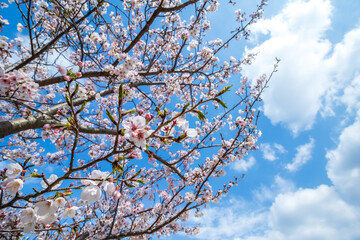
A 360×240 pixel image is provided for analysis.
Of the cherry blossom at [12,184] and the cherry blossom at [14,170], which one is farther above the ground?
the cherry blossom at [14,170]

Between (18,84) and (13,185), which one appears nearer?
(13,185)

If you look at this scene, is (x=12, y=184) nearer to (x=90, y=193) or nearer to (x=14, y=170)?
(x=14, y=170)

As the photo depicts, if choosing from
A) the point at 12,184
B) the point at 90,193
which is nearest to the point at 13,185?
the point at 12,184

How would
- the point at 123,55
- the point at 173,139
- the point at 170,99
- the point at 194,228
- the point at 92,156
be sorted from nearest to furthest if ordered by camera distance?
the point at 173,139 → the point at 123,55 → the point at 92,156 → the point at 194,228 → the point at 170,99

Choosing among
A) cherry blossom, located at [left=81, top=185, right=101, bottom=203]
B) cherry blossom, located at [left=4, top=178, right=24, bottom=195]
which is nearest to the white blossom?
cherry blossom, located at [left=4, top=178, right=24, bottom=195]

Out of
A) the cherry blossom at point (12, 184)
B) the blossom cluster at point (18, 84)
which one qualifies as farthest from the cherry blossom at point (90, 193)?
the blossom cluster at point (18, 84)

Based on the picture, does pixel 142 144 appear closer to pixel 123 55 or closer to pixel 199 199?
pixel 123 55

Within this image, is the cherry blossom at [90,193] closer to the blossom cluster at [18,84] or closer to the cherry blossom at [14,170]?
the cherry blossom at [14,170]

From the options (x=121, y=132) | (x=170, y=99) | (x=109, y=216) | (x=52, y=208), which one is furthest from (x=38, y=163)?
(x=121, y=132)

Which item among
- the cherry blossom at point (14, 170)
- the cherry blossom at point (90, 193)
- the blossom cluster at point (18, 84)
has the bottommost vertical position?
the cherry blossom at point (90, 193)

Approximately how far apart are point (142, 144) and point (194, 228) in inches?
263

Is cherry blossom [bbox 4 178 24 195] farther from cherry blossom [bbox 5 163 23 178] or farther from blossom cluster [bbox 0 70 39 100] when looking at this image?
blossom cluster [bbox 0 70 39 100]

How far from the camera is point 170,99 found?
729 centimetres

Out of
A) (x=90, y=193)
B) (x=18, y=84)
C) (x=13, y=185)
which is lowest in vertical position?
(x=90, y=193)
